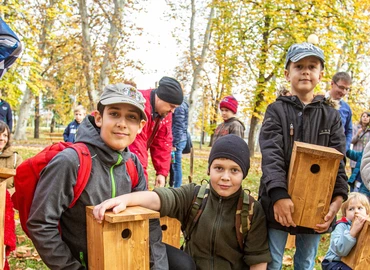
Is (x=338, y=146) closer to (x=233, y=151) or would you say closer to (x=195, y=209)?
(x=233, y=151)

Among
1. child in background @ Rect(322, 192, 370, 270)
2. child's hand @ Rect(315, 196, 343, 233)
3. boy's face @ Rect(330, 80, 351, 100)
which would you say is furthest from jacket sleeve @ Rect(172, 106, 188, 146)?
child's hand @ Rect(315, 196, 343, 233)

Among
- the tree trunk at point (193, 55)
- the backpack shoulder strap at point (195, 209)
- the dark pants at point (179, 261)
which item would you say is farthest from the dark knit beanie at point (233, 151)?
the tree trunk at point (193, 55)

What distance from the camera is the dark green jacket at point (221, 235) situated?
257cm

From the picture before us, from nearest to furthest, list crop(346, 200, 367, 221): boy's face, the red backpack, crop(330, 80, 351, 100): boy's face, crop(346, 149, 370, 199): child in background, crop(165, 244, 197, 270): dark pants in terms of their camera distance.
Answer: the red backpack → crop(165, 244, 197, 270): dark pants → crop(346, 200, 367, 221): boy's face → crop(330, 80, 351, 100): boy's face → crop(346, 149, 370, 199): child in background

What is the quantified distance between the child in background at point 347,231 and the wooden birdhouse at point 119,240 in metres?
1.44

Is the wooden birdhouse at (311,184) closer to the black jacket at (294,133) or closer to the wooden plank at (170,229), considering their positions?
the black jacket at (294,133)

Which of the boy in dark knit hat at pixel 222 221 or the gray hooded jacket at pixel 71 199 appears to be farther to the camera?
the boy in dark knit hat at pixel 222 221

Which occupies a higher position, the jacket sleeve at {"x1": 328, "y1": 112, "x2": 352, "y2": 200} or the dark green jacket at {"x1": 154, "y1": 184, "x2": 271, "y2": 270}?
the jacket sleeve at {"x1": 328, "y1": 112, "x2": 352, "y2": 200}

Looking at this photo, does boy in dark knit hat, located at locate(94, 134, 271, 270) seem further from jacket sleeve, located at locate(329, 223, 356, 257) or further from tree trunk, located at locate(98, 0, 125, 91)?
tree trunk, located at locate(98, 0, 125, 91)

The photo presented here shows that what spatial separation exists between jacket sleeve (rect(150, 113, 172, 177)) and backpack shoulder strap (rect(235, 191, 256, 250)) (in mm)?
1864

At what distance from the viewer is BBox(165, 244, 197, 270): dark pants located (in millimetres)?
2500

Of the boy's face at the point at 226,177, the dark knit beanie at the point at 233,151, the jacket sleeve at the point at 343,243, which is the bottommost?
the jacket sleeve at the point at 343,243

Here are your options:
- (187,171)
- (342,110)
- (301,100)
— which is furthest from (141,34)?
(301,100)

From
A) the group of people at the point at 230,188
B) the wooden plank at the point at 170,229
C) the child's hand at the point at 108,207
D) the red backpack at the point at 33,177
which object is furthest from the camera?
the wooden plank at the point at 170,229
